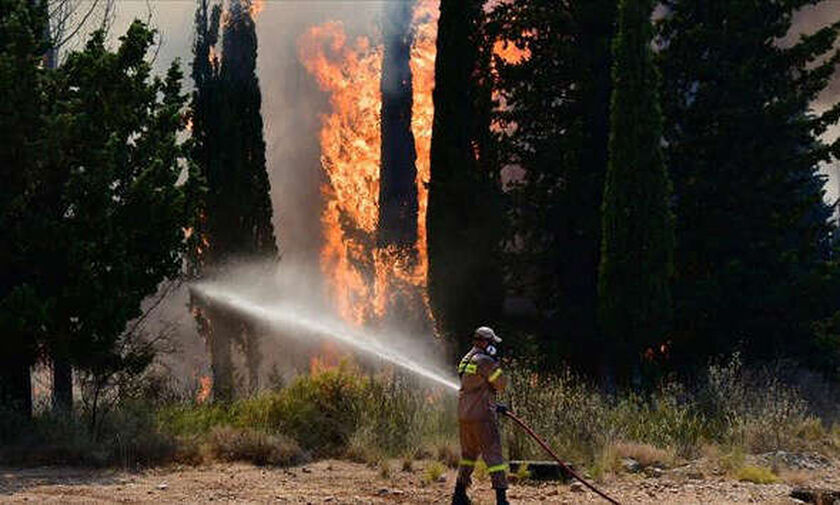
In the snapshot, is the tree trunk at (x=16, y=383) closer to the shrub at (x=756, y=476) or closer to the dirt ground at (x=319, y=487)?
the dirt ground at (x=319, y=487)

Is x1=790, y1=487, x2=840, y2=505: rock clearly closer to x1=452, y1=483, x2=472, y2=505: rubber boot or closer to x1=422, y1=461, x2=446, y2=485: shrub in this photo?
x1=452, y1=483, x2=472, y2=505: rubber boot

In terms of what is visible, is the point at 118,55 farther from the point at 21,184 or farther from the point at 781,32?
the point at 781,32

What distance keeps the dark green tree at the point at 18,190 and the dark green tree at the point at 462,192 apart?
10.4 metres

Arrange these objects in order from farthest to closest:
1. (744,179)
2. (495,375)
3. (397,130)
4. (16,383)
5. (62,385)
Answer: (397,130), (744,179), (62,385), (16,383), (495,375)

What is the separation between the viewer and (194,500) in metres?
11.1

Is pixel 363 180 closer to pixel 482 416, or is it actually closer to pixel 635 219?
pixel 635 219

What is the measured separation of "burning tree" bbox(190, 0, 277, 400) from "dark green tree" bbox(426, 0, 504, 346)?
7003mm

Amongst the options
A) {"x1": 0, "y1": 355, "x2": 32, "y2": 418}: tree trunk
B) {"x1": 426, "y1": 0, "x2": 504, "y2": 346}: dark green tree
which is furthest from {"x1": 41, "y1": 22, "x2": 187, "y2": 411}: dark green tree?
{"x1": 426, "y1": 0, "x2": 504, "y2": 346}: dark green tree

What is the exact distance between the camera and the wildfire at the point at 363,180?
1287 inches

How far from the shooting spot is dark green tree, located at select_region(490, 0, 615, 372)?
2230 cm

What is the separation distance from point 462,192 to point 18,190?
11011 mm

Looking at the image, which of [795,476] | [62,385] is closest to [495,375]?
[795,476]

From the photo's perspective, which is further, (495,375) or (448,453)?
(448,453)

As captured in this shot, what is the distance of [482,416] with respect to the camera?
10.4 metres
